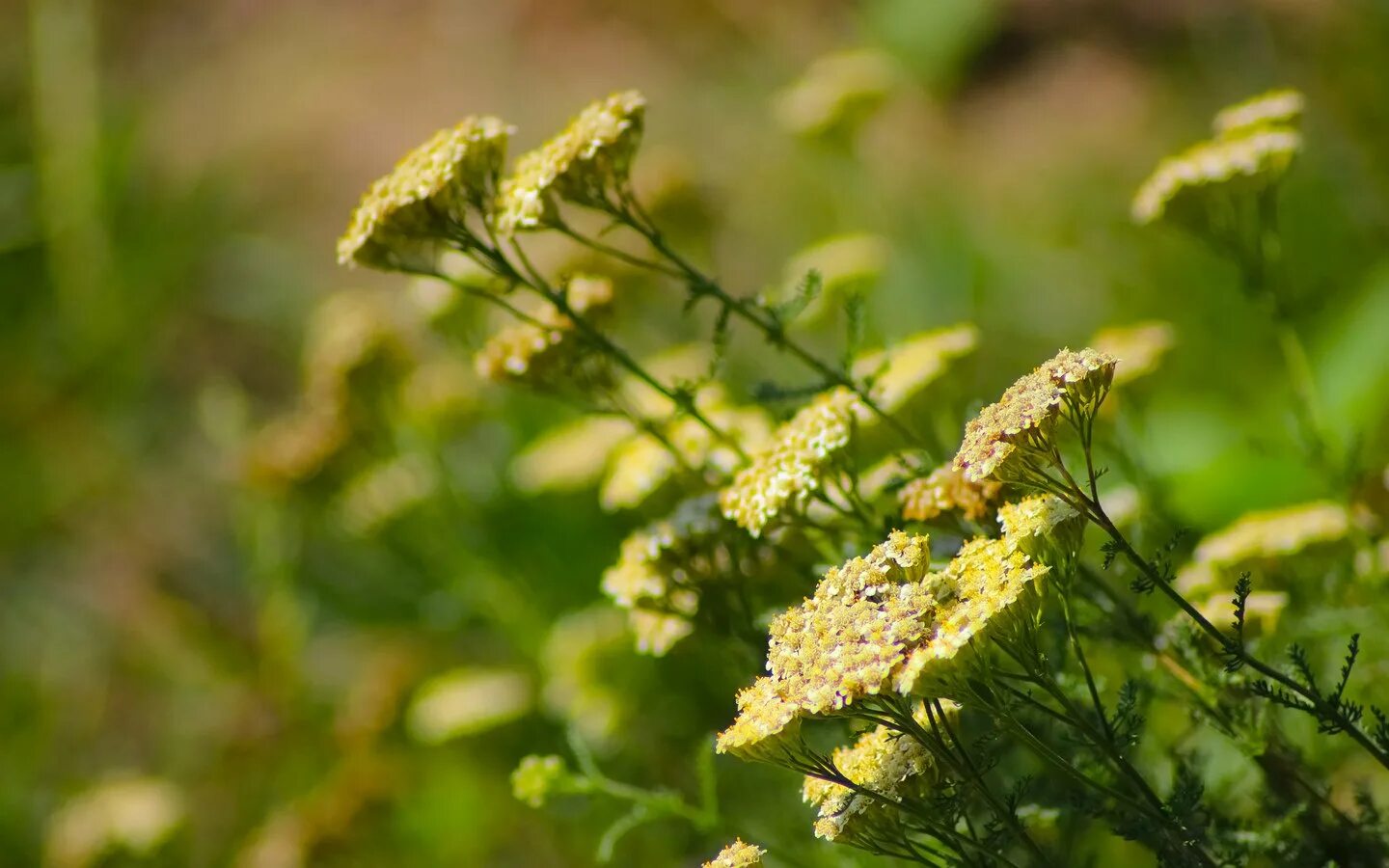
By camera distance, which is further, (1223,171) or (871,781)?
(1223,171)

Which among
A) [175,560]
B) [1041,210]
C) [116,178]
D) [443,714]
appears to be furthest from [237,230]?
[443,714]

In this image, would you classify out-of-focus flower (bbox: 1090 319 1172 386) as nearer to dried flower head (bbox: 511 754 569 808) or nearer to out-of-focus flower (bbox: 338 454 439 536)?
dried flower head (bbox: 511 754 569 808)

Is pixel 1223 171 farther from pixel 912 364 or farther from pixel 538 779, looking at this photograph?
pixel 538 779

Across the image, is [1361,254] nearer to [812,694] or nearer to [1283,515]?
[1283,515]

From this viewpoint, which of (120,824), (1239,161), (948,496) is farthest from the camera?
(120,824)

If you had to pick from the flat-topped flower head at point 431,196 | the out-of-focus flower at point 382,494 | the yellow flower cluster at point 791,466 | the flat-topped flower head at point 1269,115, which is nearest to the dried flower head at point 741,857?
the yellow flower cluster at point 791,466

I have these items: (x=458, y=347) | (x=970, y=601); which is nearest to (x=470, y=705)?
(x=458, y=347)

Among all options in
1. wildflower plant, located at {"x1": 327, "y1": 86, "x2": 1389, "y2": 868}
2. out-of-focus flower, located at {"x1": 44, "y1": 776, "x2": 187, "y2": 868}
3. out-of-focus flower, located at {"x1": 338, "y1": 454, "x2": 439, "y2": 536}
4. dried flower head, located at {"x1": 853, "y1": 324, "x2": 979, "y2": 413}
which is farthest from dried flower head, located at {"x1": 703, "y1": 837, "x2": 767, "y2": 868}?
out-of-focus flower, located at {"x1": 44, "y1": 776, "x2": 187, "y2": 868}
